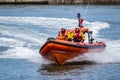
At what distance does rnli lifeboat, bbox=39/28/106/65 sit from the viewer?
71.3 ft

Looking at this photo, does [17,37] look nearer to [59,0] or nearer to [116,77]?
[116,77]

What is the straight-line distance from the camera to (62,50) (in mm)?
22031

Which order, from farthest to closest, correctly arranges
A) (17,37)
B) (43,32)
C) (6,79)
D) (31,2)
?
(31,2), (43,32), (17,37), (6,79)

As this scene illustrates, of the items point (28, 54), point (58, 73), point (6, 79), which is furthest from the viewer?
point (28, 54)

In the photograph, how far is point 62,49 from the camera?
21953mm

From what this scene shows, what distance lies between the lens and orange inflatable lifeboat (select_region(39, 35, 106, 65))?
21734mm

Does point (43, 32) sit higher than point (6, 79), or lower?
lower

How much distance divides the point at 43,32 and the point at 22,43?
5.87m

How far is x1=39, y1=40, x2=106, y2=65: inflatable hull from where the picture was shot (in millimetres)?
21734

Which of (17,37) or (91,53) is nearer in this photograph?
(91,53)

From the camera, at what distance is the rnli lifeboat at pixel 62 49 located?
21734 mm

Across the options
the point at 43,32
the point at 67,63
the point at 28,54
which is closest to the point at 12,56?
the point at 28,54

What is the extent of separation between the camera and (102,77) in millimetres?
19844

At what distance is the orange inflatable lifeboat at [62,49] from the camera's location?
71.3ft
